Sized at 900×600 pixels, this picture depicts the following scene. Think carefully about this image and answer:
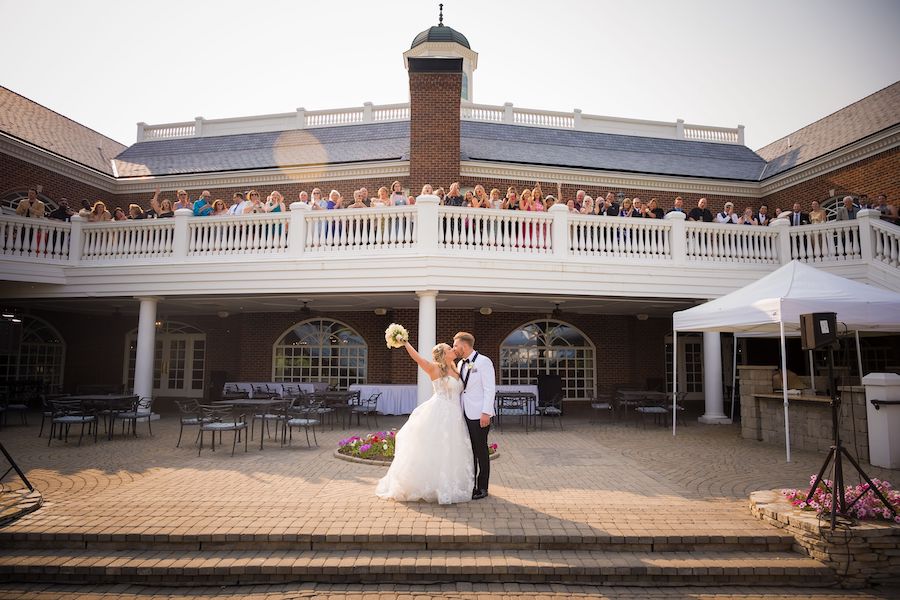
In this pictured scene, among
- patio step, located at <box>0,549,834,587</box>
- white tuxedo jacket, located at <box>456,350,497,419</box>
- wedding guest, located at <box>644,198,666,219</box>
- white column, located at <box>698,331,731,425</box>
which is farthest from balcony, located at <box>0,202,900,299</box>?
patio step, located at <box>0,549,834,587</box>

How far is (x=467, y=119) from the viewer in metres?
19.8

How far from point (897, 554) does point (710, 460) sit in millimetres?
4085

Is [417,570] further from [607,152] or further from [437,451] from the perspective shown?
[607,152]

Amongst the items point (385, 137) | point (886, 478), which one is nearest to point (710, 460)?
point (886, 478)

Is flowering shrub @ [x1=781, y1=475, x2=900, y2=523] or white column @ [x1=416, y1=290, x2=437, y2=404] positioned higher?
white column @ [x1=416, y1=290, x2=437, y2=404]

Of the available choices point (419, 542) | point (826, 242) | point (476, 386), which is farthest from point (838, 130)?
point (419, 542)

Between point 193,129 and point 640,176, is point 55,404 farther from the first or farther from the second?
point 640,176

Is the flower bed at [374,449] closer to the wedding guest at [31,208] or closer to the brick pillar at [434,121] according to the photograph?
the brick pillar at [434,121]

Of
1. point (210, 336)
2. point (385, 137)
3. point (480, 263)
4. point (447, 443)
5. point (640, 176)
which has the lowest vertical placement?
point (447, 443)

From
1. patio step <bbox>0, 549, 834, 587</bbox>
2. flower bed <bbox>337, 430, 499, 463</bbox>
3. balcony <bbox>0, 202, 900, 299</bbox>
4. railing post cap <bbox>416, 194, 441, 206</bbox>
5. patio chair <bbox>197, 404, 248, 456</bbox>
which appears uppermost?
railing post cap <bbox>416, 194, 441, 206</bbox>

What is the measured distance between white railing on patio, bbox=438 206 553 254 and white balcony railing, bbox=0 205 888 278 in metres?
0.02

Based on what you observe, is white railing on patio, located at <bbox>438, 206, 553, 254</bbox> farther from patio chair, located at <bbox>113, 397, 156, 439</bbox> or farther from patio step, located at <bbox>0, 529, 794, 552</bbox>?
patio step, located at <bbox>0, 529, 794, 552</bbox>

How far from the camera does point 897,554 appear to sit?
4809mm

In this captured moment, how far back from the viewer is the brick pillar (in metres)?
15.4
